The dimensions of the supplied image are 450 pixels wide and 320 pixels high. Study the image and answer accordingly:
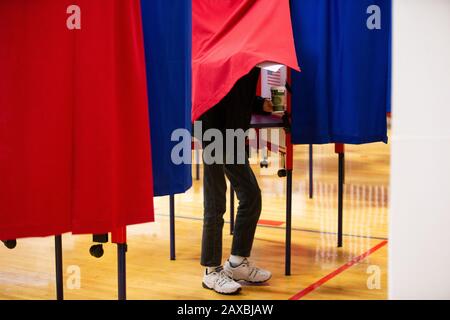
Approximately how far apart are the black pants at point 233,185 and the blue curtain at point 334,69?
303 millimetres

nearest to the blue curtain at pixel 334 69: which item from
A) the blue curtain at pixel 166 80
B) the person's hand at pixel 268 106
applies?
the person's hand at pixel 268 106

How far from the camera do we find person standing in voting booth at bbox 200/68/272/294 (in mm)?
2379

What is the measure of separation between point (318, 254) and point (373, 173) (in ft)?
7.91

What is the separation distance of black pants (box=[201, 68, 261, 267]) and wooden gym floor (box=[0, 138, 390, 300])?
183 millimetres

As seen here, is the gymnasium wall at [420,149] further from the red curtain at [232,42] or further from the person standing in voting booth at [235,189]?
the person standing in voting booth at [235,189]

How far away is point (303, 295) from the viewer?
8.09ft

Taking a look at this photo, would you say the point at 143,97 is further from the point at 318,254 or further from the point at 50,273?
the point at 318,254

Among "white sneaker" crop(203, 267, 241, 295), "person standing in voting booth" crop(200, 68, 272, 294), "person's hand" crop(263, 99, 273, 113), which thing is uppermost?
"person's hand" crop(263, 99, 273, 113)

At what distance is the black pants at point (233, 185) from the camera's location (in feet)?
7.79

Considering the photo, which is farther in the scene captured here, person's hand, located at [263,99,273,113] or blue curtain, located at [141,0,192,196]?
person's hand, located at [263,99,273,113]

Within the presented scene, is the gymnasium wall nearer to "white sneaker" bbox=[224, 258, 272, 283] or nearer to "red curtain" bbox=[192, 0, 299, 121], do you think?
"red curtain" bbox=[192, 0, 299, 121]

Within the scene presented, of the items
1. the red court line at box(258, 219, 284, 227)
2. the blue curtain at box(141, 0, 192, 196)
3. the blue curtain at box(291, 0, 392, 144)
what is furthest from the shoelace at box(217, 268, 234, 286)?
the red court line at box(258, 219, 284, 227)

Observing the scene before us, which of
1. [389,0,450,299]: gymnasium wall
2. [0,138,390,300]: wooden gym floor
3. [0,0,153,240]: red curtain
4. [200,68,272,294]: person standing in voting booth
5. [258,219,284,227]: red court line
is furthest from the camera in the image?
[258,219,284,227]: red court line

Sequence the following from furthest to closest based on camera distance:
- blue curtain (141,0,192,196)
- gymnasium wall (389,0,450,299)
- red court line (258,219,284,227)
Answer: red court line (258,219,284,227) → blue curtain (141,0,192,196) → gymnasium wall (389,0,450,299)
